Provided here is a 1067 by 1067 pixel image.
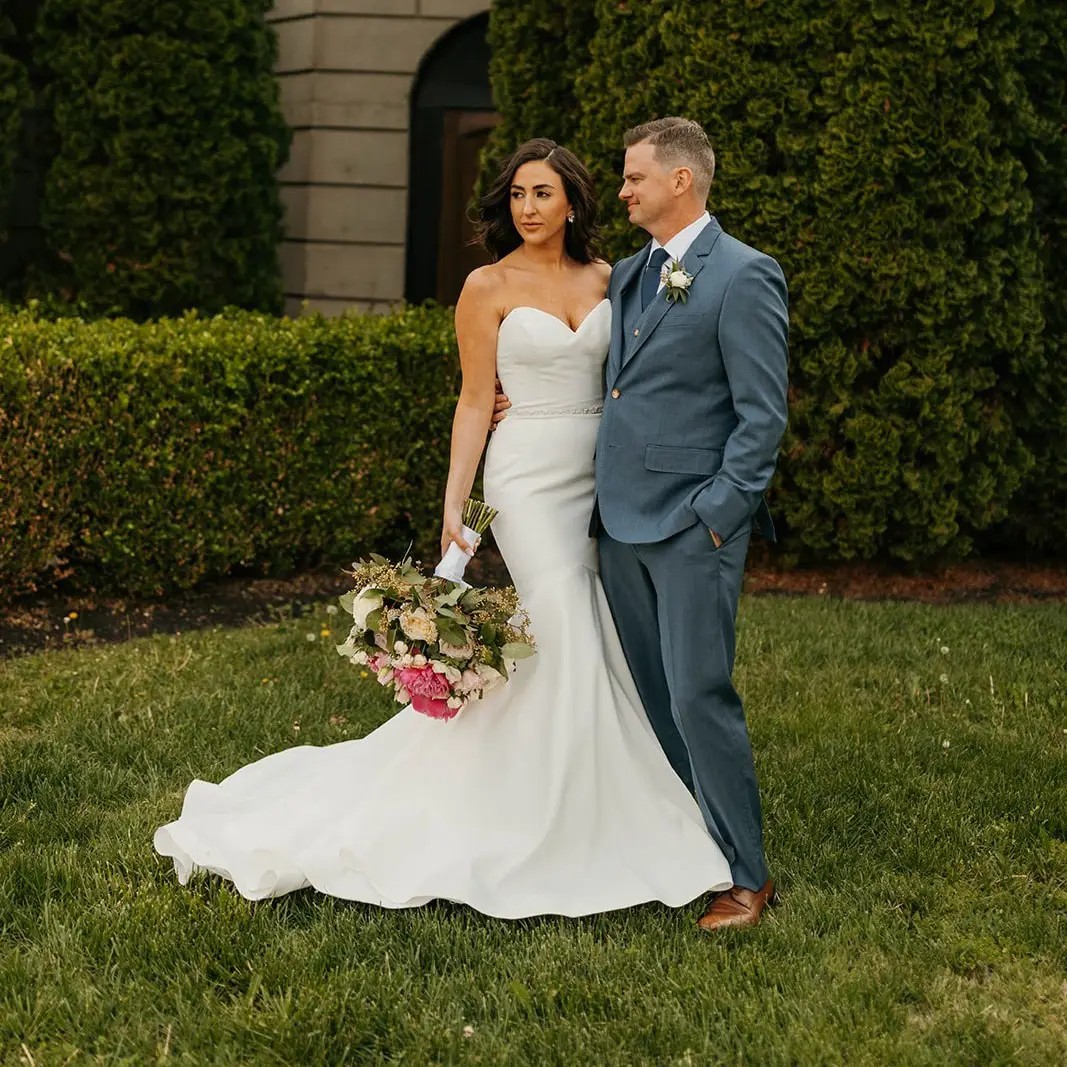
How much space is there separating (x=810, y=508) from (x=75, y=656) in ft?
13.0

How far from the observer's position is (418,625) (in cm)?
427

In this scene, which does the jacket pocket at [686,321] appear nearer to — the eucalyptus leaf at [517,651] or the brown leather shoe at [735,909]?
the eucalyptus leaf at [517,651]

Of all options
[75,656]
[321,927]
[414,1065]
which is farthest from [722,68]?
[414,1065]

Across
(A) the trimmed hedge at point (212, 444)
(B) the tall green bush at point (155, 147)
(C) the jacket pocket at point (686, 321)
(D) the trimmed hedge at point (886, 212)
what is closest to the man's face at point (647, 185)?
(C) the jacket pocket at point (686, 321)

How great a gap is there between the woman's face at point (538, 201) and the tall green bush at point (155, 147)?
6771mm

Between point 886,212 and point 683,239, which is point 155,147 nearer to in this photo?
point 886,212

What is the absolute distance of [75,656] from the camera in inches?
274

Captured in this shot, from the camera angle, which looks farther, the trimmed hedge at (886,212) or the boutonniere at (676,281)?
the trimmed hedge at (886,212)

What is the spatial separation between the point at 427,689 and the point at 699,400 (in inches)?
44.9

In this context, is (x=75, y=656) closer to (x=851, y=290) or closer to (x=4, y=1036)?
(x=4, y=1036)

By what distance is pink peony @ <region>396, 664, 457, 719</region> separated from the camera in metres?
4.29

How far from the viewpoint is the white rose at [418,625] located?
4254 mm

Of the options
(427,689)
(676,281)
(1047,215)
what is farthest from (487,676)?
(1047,215)

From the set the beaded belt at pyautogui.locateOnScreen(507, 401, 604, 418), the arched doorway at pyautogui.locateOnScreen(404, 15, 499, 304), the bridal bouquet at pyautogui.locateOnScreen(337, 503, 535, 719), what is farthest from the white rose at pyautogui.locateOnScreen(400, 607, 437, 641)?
the arched doorway at pyautogui.locateOnScreen(404, 15, 499, 304)
